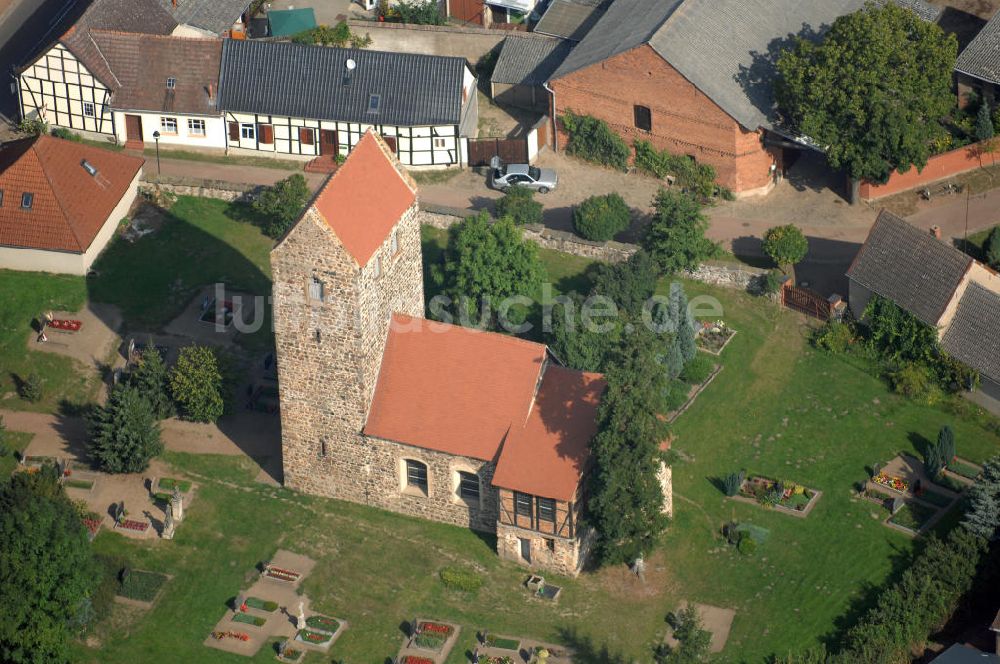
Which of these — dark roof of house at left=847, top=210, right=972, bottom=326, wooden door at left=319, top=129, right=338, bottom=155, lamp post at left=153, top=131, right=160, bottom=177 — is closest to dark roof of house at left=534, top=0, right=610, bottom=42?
wooden door at left=319, top=129, right=338, bottom=155

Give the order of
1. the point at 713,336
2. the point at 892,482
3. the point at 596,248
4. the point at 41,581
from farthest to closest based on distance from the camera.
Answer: the point at 596,248
the point at 713,336
the point at 892,482
the point at 41,581

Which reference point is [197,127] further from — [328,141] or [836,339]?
[836,339]

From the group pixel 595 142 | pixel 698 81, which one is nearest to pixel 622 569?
pixel 698 81

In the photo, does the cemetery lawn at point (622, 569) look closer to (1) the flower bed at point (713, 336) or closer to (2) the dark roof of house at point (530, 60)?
(1) the flower bed at point (713, 336)

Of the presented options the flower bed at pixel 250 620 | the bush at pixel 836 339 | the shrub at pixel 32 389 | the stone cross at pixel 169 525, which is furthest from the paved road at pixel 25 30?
the bush at pixel 836 339

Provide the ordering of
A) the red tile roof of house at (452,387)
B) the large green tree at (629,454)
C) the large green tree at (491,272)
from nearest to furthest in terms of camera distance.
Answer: the large green tree at (629,454), the red tile roof of house at (452,387), the large green tree at (491,272)
